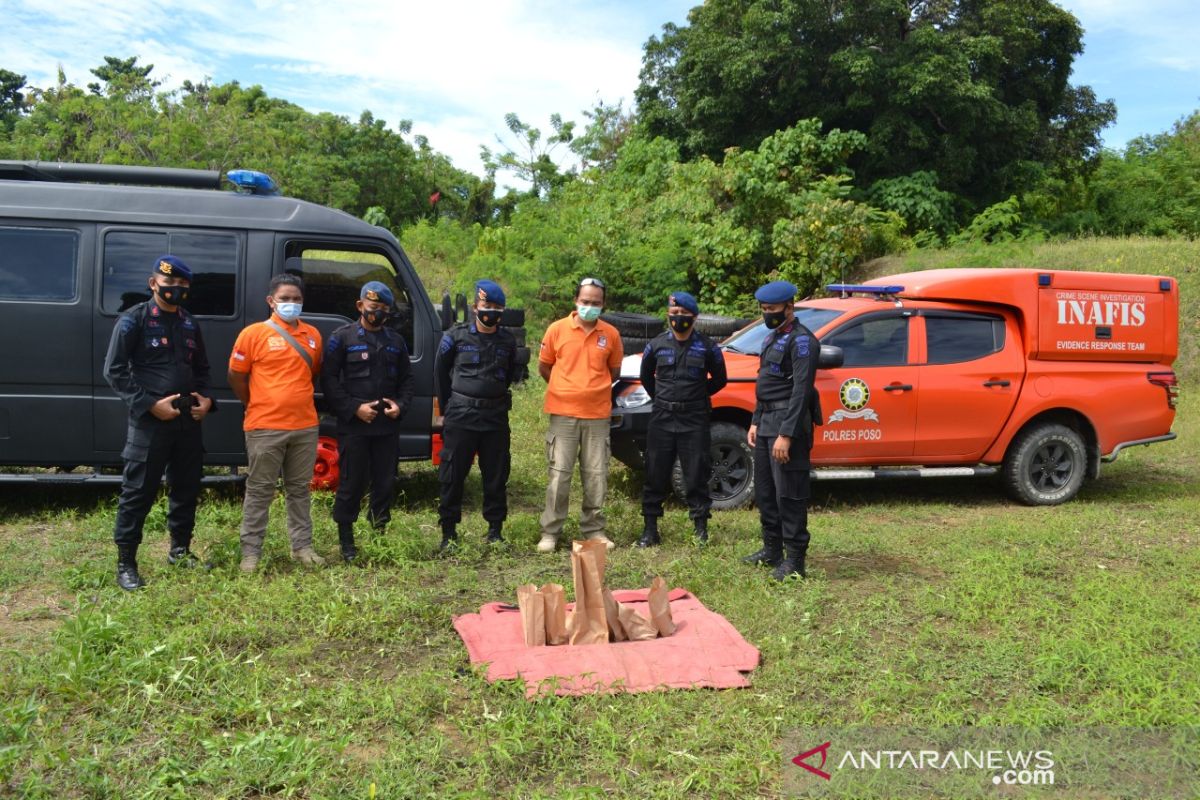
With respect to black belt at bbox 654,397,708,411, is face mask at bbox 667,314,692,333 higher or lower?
higher

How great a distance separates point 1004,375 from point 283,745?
263 inches

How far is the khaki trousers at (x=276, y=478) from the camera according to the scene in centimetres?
556

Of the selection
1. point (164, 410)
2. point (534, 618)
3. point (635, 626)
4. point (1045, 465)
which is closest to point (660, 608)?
point (635, 626)

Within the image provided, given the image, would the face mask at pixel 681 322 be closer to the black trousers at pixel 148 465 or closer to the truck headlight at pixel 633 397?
the truck headlight at pixel 633 397

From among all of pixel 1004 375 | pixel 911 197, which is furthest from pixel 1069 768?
pixel 911 197

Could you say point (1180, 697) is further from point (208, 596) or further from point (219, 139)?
point (219, 139)

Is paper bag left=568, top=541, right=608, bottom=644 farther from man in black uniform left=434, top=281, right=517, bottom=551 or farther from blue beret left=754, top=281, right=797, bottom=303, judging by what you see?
blue beret left=754, top=281, right=797, bottom=303

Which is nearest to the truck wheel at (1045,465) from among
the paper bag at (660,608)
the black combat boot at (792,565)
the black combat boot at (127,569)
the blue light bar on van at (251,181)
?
the black combat boot at (792,565)

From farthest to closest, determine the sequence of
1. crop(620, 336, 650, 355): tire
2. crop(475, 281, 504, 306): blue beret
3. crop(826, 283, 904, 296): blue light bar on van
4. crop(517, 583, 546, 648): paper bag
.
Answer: crop(620, 336, 650, 355): tire
crop(826, 283, 904, 296): blue light bar on van
crop(475, 281, 504, 306): blue beret
crop(517, 583, 546, 648): paper bag

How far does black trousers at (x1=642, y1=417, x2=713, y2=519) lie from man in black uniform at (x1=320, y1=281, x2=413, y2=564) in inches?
68.8

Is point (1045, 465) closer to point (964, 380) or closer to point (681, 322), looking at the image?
point (964, 380)

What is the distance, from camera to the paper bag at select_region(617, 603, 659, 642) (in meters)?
4.68

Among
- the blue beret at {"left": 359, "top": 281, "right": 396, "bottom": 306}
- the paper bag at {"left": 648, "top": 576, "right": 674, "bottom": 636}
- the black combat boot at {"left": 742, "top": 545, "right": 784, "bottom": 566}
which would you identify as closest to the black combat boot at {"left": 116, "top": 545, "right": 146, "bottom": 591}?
the blue beret at {"left": 359, "top": 281, "right": 396, "bottom": 306}

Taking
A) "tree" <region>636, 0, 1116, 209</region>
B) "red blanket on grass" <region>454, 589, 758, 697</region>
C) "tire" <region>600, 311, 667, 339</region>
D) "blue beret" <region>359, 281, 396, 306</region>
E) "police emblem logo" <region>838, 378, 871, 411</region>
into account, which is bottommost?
"red blanket on grass" <region>454, 589, 758, 697</region>
